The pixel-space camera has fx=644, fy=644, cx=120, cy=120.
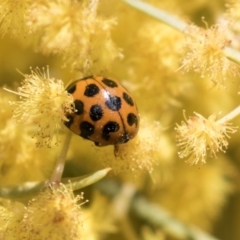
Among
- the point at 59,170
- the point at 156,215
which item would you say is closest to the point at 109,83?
the point at 59,170

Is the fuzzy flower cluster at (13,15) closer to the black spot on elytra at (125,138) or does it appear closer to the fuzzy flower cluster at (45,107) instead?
the fuzzy flower cluster at (45,107)

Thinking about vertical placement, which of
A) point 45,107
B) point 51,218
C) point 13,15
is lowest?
point 51,218

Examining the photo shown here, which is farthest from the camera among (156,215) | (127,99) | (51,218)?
(156,215)

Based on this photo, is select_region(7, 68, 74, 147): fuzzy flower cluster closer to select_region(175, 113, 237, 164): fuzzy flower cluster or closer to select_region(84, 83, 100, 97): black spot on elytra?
select_region(84, 83, 100, 97): black spot on elytra

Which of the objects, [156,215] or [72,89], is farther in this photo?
[156,215]

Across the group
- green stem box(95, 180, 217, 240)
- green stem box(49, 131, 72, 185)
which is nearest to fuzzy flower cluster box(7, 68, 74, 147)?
green stem box(49, 131, 72, 185)

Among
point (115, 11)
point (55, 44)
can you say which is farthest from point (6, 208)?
point (115, 11)

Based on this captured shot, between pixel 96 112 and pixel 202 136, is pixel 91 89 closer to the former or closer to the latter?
pixel 96 112
